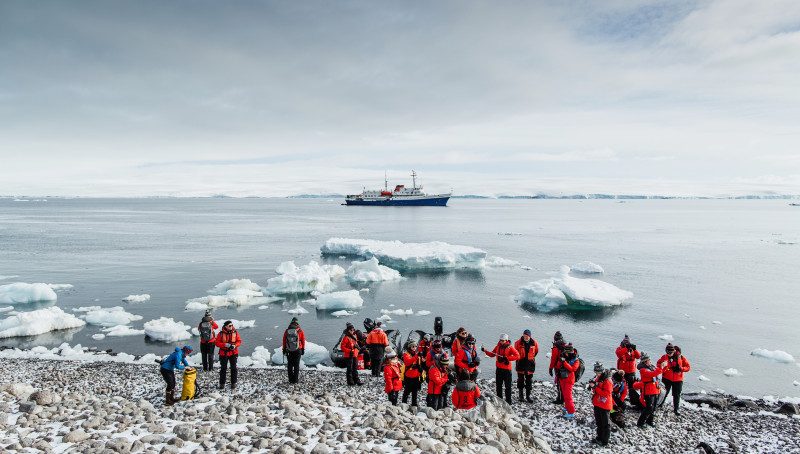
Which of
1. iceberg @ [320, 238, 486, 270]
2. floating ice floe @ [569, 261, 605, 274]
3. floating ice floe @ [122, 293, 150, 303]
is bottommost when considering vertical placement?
floating ice floe @ [122, 293, 150, 303]

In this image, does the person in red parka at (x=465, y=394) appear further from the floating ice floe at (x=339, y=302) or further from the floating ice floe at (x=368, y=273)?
the floating ice floe at (x=368, y=273)

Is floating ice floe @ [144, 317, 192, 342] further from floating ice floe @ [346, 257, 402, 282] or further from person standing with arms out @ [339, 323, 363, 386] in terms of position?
floating ice floe @ [346, 257, 402, 282]

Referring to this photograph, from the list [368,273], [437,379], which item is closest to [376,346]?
[437,379]

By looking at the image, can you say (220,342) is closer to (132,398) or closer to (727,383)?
(132,398)

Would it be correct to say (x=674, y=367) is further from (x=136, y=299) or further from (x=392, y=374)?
(x=136, y=299)

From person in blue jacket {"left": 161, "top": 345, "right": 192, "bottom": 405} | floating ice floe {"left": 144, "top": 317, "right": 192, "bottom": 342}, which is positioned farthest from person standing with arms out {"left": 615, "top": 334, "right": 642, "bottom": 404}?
floating ice floe {"left": 144, "top": 317, "right": 192, "bottom": 342}

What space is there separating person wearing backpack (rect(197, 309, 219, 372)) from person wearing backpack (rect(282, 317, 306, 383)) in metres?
2.34

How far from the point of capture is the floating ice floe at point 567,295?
2648 cm

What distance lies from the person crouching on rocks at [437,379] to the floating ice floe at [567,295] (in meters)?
17.3

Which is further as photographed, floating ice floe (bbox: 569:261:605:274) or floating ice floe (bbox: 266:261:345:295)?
floating ice floe (bbox: 569:261:605:274)

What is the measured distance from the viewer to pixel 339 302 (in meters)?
25.8

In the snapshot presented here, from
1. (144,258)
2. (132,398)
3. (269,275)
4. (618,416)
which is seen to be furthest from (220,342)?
(144,258)

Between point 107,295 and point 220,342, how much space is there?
20.8m

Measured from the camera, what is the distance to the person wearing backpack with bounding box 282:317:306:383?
41.3 ft
